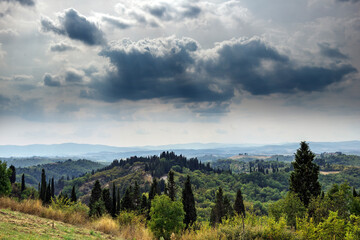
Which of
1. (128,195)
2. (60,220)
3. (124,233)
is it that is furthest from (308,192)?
(128,195)

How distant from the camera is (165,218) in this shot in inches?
874

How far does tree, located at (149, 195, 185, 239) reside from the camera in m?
21.1

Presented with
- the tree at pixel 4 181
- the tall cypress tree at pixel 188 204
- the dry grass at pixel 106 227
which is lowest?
the tall cypress tree at pixel 188 204

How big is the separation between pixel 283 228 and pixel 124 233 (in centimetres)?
1003

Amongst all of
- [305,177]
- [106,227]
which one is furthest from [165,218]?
[305,177]

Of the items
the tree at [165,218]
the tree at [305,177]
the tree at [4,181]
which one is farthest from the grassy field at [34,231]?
the tree at [4,181]

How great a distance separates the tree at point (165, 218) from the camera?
21.1 metres

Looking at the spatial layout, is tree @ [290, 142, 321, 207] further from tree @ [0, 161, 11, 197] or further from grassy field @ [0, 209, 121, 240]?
tree @ [0, 161, 11, 197]

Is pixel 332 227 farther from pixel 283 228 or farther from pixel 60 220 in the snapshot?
pixel 60 220

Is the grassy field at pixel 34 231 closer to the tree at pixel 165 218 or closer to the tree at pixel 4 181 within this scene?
the tree at pixel 165 218

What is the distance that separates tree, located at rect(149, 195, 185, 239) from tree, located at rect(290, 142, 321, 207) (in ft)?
81.4

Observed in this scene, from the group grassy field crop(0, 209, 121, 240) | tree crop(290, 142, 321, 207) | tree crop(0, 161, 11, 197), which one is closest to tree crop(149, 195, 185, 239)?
grassy field crop(0, 209, 121, 240)

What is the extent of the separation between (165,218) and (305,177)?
28.0 m

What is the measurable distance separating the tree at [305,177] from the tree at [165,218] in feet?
81.4
